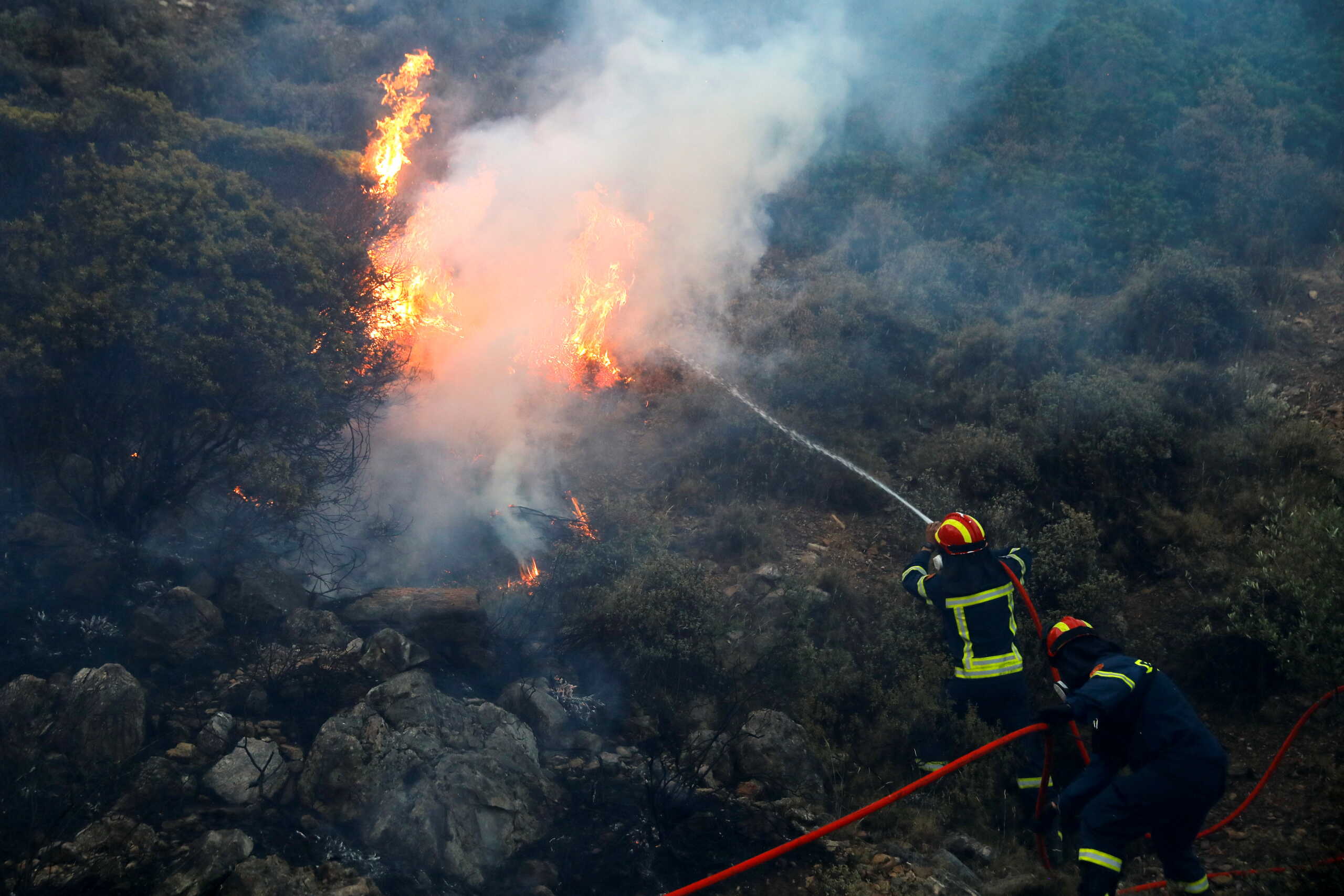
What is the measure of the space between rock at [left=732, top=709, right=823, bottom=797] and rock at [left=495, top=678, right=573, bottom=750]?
1.32m

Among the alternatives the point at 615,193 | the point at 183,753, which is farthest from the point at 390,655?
the point at 615,193

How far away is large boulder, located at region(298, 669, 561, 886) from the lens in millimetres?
4941

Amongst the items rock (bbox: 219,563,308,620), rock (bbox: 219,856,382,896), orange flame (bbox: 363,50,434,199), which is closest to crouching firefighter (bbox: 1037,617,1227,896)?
rock (bbox: 219,856,382,896)

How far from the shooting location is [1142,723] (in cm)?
421

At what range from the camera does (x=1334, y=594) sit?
580cm

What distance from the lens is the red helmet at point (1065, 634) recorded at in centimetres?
457

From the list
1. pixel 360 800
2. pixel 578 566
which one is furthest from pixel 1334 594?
pixel 360 800

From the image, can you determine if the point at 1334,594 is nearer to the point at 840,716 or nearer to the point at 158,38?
the point at 840,716

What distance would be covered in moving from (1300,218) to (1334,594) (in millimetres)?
9083

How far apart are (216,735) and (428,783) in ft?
5.30

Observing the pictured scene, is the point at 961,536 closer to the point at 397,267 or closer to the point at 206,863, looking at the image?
the point at 206,863

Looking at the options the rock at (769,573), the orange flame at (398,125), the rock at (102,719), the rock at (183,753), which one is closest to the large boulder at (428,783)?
the rock at (183,753)

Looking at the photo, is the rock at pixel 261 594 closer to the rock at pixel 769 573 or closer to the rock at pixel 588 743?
the rock at pixel 588 743

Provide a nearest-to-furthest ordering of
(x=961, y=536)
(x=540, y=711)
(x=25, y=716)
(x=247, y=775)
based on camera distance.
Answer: (x=247, y=775) < (x=25, y=716) < (x=961, y=536) < (x=540, y=711)
